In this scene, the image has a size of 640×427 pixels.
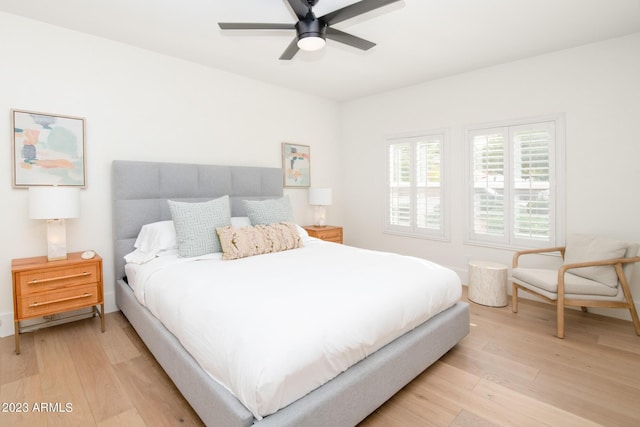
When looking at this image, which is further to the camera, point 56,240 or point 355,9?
point 56,240

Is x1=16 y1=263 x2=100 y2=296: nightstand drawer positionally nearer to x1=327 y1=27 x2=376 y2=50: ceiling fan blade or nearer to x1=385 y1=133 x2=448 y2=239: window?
x1=327 y1=27 x2=376 y2=50: ceiling fan blade

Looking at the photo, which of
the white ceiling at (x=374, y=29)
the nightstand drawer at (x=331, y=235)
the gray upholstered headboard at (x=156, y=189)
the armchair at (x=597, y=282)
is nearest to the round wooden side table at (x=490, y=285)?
the armchair at (x=597, y=282)

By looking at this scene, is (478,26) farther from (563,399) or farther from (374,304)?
(563,399)

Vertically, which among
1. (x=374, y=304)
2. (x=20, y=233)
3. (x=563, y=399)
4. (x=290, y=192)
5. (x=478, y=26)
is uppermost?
(x=478, y=26)

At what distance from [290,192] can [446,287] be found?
283cm

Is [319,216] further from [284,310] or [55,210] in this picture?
[284,310]

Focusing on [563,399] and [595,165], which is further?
[595,165]

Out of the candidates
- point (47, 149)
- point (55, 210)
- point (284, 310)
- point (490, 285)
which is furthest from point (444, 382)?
point (47, 149)

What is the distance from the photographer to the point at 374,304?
1.81m

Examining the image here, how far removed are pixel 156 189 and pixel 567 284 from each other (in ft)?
12.8

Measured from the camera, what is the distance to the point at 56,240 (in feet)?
8.73

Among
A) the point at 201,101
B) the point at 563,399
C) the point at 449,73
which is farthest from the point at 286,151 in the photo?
the point at 563,399

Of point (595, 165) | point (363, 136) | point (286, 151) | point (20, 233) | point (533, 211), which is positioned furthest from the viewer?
point (363, 136)

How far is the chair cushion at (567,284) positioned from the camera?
2.72m
